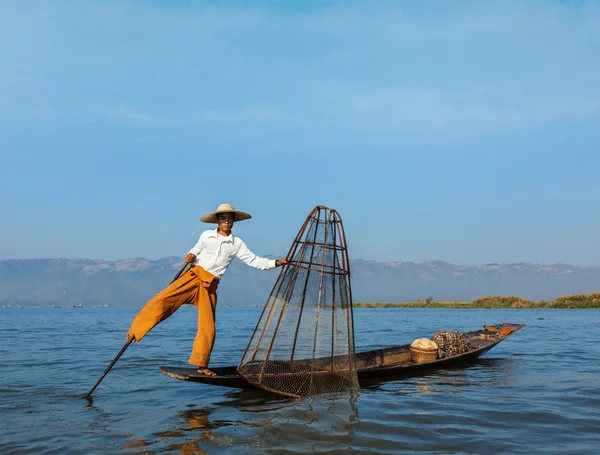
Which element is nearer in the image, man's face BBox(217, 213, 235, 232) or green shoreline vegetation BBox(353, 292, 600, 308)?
man's face BBox(217, 213, 235, 232)

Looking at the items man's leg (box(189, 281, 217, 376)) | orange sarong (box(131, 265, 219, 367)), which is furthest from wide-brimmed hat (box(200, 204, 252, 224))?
man's leg (box(189, 281, 217, 376))

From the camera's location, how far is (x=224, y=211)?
21.0 feet

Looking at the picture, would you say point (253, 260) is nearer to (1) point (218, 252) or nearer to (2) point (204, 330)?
(1) point (218, 252)

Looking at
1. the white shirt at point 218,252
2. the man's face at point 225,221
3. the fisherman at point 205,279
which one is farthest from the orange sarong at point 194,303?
the man's face at point 225,221

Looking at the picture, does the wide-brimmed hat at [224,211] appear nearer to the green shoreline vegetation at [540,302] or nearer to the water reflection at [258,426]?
the water reflection at [258,426]

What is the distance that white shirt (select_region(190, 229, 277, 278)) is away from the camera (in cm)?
651

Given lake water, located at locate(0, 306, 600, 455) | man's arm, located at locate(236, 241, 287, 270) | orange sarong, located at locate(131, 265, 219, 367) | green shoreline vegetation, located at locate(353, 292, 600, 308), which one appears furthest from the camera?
green shoreline vegetation, located at locate(353, 292, 600, 308)

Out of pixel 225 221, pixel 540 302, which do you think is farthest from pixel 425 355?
pixel 540 302

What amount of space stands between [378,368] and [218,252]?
3.23m

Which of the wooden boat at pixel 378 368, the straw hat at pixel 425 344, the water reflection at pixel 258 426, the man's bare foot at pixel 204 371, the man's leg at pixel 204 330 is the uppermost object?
the man's leg at pixel 204 330

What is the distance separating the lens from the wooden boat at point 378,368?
6.12 meters

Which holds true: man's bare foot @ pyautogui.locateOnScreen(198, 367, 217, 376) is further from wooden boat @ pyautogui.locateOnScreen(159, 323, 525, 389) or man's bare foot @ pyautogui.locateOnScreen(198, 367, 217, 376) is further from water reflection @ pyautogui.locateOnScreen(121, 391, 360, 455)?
water reflection @ pyautogui.locateOnScreen(121, 391, 360, 455)

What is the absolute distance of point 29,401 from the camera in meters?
6.59

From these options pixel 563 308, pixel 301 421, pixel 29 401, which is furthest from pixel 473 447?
pixel 563 308
